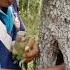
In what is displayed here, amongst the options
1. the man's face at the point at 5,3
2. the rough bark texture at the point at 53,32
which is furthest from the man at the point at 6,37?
the rough bark texture at the point at 53,32

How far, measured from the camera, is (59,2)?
206cm

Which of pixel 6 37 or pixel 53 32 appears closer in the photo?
pixel 53 32

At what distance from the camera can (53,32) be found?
209cm

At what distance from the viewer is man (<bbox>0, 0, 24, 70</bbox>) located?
2652 millimetres

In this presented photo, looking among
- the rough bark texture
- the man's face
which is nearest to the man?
the man's face

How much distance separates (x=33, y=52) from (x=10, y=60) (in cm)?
→ 43

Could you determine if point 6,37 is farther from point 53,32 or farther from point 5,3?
point 53,32

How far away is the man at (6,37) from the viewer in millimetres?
2652

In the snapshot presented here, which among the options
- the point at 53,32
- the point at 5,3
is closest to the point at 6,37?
the point at 5,3

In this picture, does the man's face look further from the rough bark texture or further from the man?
the rough bark texture

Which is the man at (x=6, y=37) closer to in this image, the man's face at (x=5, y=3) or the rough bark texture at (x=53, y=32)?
the man's face at (x=5, y=3)

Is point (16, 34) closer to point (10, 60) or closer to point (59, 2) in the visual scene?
point (10, 60)

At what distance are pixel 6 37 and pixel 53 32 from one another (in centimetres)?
66

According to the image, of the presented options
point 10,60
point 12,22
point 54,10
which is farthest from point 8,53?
point 54,10
